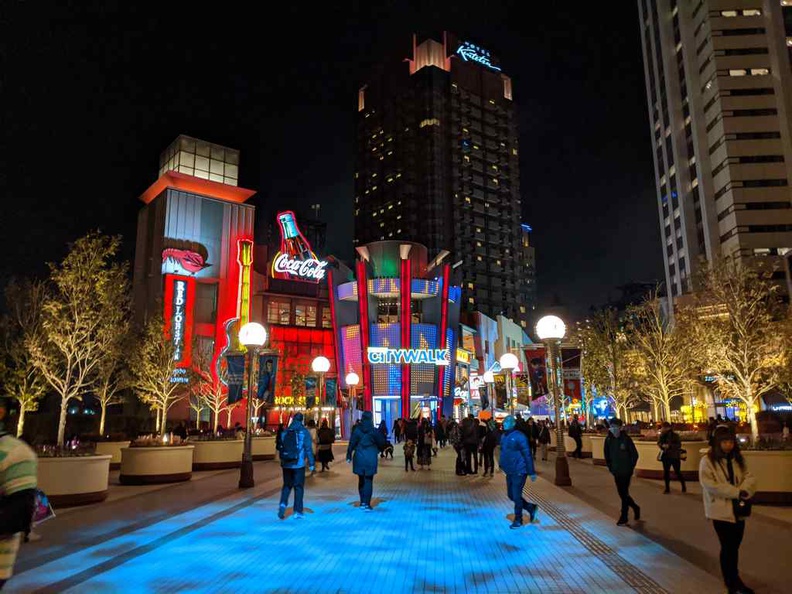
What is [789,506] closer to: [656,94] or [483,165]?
[656,94]

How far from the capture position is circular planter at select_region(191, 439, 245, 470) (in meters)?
20.9

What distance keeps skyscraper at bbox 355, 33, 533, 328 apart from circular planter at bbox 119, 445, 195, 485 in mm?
93999

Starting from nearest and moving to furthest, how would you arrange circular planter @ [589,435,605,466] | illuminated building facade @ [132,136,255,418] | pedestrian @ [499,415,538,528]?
pedestrian @ [499,415,538,528] < circular planter @ [589,435,605,466] < illuminated building facade @ [132,136,255,418]

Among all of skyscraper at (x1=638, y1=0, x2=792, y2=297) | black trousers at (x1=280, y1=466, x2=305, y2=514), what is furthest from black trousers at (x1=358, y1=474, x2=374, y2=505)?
skyscraper at (x1=638, y1=0, x2=792, y2=297)

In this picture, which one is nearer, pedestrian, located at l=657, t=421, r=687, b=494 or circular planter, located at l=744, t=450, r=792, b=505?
circular planter, located at l=744, t=450, r=792, b=505

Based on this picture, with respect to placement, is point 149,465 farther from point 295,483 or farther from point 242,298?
point 242,298

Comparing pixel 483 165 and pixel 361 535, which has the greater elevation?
pixel 483 165

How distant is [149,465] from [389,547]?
10879 mm

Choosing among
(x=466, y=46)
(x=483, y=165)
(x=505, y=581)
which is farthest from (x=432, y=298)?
(x=466, y=46)

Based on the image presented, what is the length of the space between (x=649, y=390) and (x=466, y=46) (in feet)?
365

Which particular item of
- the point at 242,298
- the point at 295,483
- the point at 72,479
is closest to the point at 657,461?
the point at 295,483

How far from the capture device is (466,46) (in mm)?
125625

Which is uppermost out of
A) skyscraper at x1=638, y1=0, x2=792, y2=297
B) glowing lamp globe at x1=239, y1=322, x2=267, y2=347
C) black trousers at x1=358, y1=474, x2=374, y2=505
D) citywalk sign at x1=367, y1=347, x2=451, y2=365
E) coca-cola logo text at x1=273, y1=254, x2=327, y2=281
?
skyscraper at x1=638, y1=0, x2=792, y2=297

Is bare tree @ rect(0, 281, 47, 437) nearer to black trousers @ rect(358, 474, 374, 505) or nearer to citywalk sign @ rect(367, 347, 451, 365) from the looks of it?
black trousers @ rect(358, 474, 374, 505)
